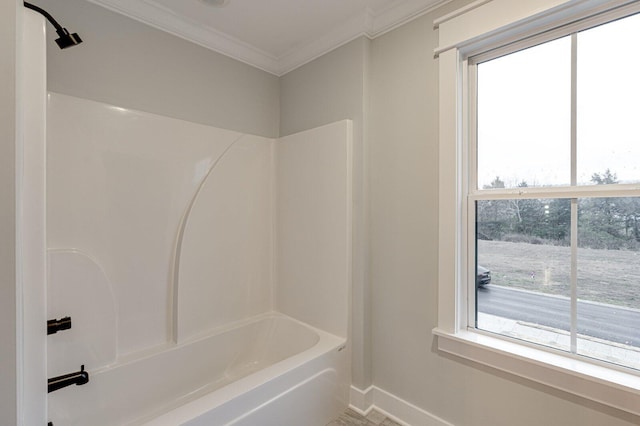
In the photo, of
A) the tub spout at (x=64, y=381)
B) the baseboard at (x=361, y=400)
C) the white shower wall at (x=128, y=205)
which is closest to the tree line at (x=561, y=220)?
the baseboard at (x=361, y=400)

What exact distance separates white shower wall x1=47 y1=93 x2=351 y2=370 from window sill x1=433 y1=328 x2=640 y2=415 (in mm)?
730

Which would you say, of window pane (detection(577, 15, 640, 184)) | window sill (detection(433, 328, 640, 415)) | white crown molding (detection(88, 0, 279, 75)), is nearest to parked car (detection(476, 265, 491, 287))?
window sill (detection(433, 328, 640, 415))

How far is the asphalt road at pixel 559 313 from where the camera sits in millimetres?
1212

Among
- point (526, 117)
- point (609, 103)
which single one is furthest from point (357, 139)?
point (609, 103)

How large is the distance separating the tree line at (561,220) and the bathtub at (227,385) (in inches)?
46.3

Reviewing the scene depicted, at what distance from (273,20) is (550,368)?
2.42 metres

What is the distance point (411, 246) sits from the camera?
5.84 ft

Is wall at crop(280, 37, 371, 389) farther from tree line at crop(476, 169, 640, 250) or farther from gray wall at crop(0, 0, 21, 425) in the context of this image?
gray wall at crop(0, 0, 21, 425)

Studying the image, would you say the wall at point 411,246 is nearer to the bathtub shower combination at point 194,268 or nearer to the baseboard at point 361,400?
the baseboard at point 361,400

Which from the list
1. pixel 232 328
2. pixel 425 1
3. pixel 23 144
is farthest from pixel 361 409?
pixel 425 1

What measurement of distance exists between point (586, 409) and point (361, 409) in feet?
3.84

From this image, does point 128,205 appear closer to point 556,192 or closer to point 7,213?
point 7,213

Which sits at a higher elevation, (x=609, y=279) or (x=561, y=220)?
(x=561, y=220)

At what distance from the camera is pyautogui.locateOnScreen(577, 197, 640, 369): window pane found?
1.19m
